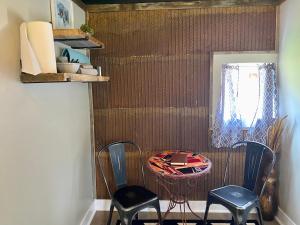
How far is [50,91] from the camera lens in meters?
1.90

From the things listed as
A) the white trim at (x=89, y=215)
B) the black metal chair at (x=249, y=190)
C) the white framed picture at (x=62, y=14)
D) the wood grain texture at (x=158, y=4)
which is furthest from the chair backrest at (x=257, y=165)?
the white framed picture at (x=62, y=14)

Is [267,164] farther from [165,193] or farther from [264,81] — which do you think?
[165,193]

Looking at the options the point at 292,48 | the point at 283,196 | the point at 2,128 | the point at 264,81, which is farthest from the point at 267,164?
the point at 2,128

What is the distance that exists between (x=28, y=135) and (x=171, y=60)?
175 cm

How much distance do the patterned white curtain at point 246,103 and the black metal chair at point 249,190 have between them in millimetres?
233

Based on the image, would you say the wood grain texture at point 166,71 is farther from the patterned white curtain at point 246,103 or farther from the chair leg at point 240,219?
the chair leg at point 240,219

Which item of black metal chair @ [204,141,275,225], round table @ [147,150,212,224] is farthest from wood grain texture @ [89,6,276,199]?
black metal chair @ [204,141,275,225]

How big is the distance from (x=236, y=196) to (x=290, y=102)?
105cm

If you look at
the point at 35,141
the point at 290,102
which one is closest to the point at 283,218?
the point at 290,102

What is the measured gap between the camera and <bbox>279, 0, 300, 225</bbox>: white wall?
239cm

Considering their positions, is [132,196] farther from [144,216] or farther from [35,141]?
[35,141]

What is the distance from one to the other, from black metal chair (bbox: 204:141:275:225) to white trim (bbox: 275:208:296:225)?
0.35 meters

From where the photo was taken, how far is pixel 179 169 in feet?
7.81

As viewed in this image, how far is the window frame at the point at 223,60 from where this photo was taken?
277 cm
